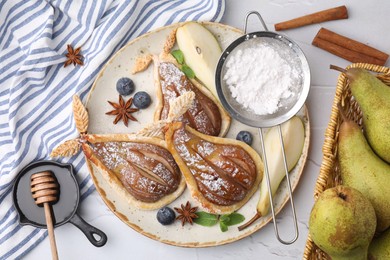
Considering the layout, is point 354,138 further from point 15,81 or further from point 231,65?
point 15,81

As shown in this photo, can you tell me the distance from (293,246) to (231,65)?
0.45 meters

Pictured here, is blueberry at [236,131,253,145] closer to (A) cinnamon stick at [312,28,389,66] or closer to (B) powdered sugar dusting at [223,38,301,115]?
(B) powdered sugar dusting at [223,38,301,115]

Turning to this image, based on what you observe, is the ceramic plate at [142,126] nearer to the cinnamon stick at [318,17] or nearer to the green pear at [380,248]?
the cinnamon stick at [318,17]

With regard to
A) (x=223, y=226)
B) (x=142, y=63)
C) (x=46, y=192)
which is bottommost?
(x=223, y=226)

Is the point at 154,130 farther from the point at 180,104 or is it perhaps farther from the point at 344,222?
the point at 344,222

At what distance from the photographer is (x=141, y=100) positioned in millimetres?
1403

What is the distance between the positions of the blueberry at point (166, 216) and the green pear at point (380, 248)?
45 cm

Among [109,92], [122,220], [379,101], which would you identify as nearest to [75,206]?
[122,220]

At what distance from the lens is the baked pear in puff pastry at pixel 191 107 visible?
140 cm

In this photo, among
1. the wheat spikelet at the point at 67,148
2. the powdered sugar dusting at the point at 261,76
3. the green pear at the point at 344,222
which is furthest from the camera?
the wheat spikelet at the point at 67,148

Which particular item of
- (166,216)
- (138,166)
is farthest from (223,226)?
(138,166)

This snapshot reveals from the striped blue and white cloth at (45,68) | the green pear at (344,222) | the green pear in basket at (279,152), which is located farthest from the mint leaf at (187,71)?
the green pear at (344,222)

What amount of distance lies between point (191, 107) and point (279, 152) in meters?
0.22

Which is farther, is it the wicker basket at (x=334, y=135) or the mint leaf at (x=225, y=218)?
the mint leaf at (x=225, y=218)
